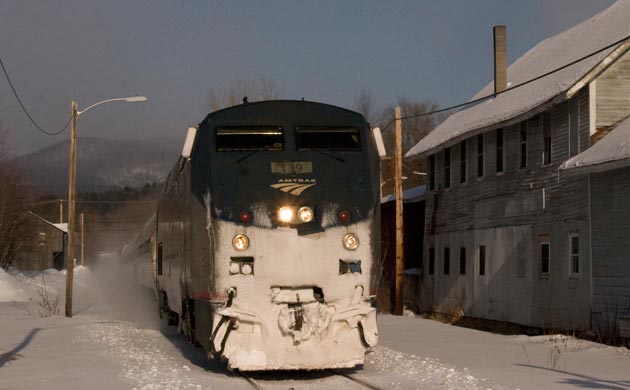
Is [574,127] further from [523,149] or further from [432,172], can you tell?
[432,172]

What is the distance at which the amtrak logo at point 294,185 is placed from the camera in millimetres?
13305

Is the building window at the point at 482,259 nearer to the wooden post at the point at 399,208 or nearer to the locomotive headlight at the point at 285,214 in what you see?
the wooden post at the point at 399,208

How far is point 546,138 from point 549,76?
2.06 m

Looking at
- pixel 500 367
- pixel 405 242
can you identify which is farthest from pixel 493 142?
pixel 500 367

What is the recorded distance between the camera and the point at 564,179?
75.8 ft

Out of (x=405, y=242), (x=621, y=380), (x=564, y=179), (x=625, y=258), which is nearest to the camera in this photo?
(x=621, y=380)

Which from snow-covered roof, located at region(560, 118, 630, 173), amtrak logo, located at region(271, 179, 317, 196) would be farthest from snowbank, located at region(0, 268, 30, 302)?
amtrak logo, located at region(271, 179, 317, 196)

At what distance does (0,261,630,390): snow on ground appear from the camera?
12992 millimetres

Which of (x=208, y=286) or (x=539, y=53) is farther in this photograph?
(x=539, y=53)

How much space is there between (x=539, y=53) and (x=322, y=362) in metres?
22.1

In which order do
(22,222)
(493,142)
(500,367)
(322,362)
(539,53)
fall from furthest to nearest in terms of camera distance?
(22,222) → (539,53) → (493,142) → (500,367) → (322,362)

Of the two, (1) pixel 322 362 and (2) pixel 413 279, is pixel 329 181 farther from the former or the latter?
(2) pixel 413 279

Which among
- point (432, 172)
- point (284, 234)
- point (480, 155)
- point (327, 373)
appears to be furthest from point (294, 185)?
point (432, 172)

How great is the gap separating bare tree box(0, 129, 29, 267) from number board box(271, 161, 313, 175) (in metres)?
47.7
